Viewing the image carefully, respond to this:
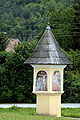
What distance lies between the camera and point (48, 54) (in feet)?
45.6

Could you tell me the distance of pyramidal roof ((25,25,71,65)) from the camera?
45.3ft

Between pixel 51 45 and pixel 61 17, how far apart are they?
30813mm

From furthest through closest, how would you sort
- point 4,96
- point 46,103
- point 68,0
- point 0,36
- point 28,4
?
point 28,4, point 68,0, point 0,36, point 4,96, point 46,103

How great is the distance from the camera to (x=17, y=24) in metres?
64.1

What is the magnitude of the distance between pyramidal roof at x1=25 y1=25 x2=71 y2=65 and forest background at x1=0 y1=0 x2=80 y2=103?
429 inches

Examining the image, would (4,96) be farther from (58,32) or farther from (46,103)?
A: (58,32)

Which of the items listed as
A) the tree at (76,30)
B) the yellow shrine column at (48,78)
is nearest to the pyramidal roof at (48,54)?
the yellow shrine column at (48,78)

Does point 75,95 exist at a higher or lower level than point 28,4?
lower

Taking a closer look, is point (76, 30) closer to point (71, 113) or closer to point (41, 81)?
point (71, 113)

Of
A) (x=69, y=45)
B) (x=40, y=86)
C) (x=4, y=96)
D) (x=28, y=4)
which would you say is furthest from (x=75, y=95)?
(x=28, y=4)

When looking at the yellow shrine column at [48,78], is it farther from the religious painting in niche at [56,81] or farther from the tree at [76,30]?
the tree at [76,30]

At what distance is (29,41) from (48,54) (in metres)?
13.4

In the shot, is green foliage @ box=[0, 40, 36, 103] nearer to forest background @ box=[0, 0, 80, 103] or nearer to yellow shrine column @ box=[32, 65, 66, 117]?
forest background @ box=[0, 0, 80, 103]

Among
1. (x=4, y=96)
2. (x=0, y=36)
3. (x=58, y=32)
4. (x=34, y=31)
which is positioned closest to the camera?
(x=4, y=96)
